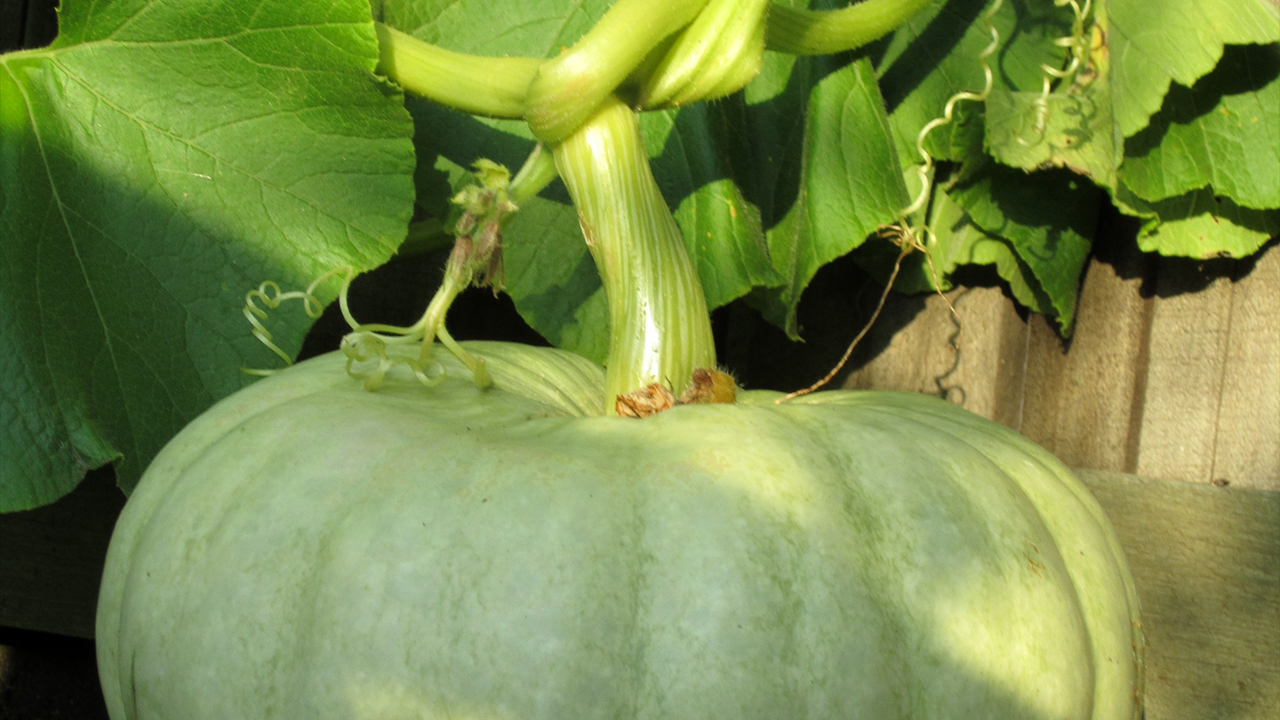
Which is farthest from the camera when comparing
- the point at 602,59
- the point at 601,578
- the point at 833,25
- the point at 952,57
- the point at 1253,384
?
the point at 952,57

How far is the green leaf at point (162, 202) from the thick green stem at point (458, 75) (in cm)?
3

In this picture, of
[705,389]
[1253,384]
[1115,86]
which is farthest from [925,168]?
[705,389]

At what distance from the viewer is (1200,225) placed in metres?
1.14

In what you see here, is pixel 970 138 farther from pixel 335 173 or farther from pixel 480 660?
pixel 480 660

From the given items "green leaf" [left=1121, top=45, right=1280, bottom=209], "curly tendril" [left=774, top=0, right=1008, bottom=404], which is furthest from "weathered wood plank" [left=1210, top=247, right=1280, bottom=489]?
"curly tendril" [left=774, top=0, right=1008, bottom=404]

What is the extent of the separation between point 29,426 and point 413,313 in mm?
611

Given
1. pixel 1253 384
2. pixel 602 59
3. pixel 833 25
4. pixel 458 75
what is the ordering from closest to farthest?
pixel 602 59 → pixel 458 75 → pixel 833 25 → pixel 1253 384

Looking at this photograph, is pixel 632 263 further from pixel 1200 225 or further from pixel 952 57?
pixel 1200 225

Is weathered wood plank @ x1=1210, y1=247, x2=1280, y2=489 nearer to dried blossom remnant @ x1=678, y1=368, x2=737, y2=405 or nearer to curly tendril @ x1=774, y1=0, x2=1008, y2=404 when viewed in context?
curly tendril @ x1=774, y1=0, x2=1008, y2=404

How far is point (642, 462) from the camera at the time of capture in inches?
27.0

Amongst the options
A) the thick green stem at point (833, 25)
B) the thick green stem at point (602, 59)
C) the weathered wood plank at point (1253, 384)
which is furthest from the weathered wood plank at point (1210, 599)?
the thick green stem at point (602, 59)

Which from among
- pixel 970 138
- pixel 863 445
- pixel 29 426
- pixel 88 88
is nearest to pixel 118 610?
pixel 29 426

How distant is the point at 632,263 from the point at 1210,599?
2.60 feet

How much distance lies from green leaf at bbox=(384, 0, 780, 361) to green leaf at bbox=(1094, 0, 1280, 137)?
17.7 inches
